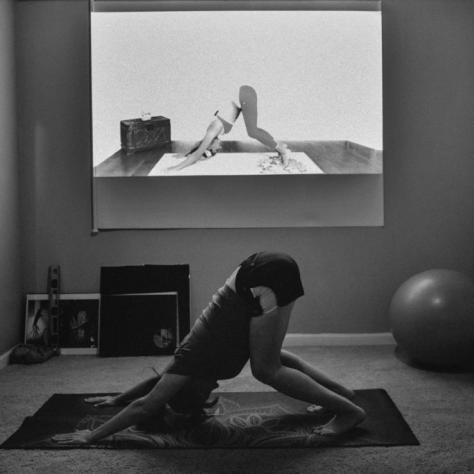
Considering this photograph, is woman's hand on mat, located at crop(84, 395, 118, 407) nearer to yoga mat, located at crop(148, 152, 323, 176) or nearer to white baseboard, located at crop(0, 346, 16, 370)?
white baseboard, located at crop(0, 346, 16, 370)

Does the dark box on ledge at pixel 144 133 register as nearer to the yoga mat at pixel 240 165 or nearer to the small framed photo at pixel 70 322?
the yoga mat at pixel 240 165

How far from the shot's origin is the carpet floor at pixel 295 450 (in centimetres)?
257

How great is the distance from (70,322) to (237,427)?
178cm

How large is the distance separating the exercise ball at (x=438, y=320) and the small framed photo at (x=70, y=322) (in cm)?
184

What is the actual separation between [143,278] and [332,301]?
3.93 feet

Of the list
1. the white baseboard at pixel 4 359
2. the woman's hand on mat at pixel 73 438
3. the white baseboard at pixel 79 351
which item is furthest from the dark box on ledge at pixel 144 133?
the woman's hand on mat at pixel 73 438

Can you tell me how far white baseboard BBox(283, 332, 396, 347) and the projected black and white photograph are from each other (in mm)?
1029

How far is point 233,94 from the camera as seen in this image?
4320mm

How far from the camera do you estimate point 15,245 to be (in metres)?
4.34

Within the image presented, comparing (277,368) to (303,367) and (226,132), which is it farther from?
(226,132)

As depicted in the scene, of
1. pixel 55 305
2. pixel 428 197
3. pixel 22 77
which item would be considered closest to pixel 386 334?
pixel 428 197

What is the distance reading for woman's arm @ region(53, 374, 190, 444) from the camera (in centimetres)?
278

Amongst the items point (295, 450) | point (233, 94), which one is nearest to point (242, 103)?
point (233, 94)

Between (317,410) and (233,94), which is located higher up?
(233,94)
